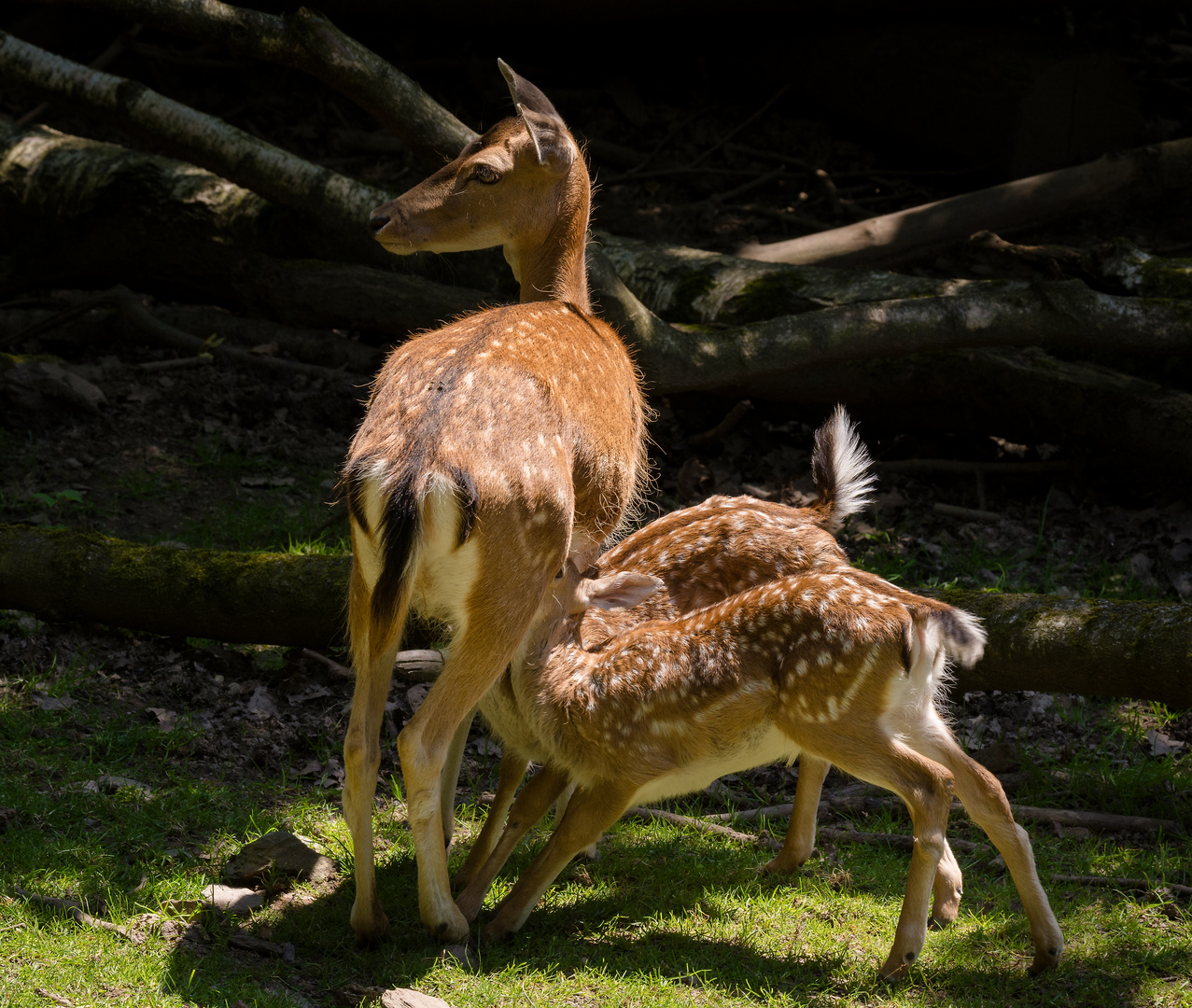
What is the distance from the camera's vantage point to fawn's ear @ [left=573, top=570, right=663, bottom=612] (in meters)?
4.13

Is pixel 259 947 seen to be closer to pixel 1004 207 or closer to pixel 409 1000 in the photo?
pixel 409 1000

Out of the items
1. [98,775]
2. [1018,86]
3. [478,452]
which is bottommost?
[98,775]

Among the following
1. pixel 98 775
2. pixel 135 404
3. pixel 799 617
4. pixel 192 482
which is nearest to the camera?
pixel 799 617

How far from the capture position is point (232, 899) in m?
3.71

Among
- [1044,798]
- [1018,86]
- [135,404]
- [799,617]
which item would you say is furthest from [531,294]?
[1018,86]

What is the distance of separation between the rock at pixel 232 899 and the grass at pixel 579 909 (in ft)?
→ 0.15

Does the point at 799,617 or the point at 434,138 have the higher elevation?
the point at 434,138

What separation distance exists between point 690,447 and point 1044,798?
326cm

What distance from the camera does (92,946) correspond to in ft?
11.0

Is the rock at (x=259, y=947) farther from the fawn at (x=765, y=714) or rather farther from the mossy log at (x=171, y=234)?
the mossy log at (x=171, y=234)

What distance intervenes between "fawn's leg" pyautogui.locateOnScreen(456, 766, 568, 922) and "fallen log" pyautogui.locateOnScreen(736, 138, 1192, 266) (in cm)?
501

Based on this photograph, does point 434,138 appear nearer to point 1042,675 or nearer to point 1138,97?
point 1042,675

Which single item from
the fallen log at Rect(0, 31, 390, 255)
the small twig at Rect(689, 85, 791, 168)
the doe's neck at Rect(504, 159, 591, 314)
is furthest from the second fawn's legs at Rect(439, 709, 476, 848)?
the small twig at Rect(689, 85, 791, 168)

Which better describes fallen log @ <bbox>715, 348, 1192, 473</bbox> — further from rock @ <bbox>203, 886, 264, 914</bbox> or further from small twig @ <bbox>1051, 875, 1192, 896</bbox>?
rock @ <bbox>203, 886, 264, 914</bbox>
